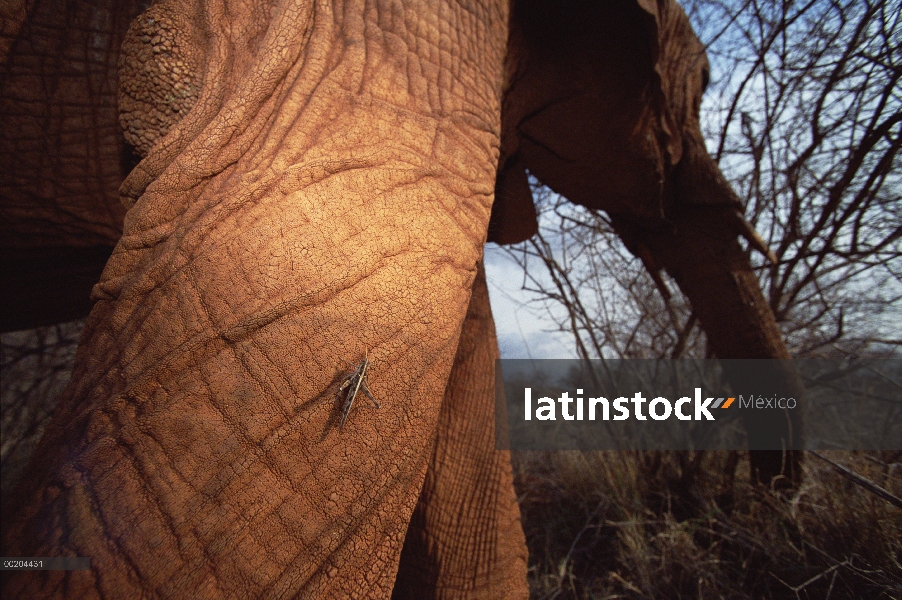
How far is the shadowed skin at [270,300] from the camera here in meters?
0.46

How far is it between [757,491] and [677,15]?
2.12m

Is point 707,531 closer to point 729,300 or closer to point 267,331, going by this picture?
point 729,300

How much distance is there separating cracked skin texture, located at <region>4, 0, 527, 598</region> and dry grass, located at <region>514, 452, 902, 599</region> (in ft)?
4.14

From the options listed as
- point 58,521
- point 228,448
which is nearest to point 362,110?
point 228,448

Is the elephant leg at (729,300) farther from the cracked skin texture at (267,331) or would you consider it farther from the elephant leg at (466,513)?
the cracked skin texture at (267,331)

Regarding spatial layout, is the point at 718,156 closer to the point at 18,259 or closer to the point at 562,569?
the point at 562,569

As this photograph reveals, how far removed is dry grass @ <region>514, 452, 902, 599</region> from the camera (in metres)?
1.23

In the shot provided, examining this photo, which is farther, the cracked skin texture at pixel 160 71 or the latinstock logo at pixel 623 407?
the latinstock logo at pixel 623 407

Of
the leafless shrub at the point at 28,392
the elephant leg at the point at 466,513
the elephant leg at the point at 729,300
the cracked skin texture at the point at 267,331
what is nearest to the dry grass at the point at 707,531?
the elephant leg at the point at 729,300

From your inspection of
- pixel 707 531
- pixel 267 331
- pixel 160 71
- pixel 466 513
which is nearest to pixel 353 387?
pixel 267 331

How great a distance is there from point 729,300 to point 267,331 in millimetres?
2319

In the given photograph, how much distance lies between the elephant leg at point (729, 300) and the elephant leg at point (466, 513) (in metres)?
1.46

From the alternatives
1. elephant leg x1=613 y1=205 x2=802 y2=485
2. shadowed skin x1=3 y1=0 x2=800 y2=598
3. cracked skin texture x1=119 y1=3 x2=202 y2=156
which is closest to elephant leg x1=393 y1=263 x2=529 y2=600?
shadowed skin x1=3 y1=0 x2=800 y2=598

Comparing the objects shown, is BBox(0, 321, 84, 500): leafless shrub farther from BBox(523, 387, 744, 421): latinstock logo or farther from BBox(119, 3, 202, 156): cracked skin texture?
BBox(523, 387, 744, 421): latinstock logo
